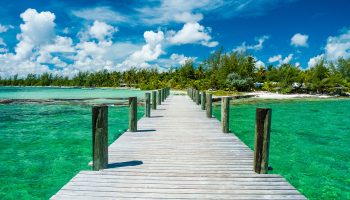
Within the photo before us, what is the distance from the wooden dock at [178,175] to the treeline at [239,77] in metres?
49.8

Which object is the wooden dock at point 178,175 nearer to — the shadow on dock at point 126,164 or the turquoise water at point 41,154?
the shadow on dock at point 126,164

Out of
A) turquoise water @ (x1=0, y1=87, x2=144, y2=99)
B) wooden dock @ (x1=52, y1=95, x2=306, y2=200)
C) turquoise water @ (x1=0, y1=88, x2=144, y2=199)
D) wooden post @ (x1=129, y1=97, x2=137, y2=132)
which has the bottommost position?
turquoise water @ (x1=0, y1=88, x2=144, y2=199)

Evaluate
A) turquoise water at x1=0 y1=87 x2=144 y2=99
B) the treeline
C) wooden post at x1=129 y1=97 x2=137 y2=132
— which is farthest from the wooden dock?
the treeline

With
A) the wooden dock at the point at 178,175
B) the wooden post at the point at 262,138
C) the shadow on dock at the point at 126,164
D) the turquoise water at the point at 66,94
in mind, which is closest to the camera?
the wooden dock at the point at 178,175

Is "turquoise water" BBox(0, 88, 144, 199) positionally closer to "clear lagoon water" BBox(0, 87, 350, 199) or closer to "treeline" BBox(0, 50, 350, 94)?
"clear lagoon water" BBox(0, 87, 350, 199)

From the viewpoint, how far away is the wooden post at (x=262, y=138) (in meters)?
5.44

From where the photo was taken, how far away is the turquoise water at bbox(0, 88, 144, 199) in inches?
320

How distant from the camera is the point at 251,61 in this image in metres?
71.9

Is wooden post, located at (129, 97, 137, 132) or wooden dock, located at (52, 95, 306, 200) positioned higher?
wooden post, located at (129, 97, 137, 132)

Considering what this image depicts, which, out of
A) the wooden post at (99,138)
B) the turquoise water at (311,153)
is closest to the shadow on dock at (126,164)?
the wooden post at (99,138)

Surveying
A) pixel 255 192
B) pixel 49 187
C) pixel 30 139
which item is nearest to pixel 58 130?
pixel 30 139

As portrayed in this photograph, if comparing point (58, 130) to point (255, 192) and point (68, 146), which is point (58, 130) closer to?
point (68, 146)

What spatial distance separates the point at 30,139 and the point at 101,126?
10.2 meters

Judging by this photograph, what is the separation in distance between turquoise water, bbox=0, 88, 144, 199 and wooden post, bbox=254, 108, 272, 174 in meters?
5.60
